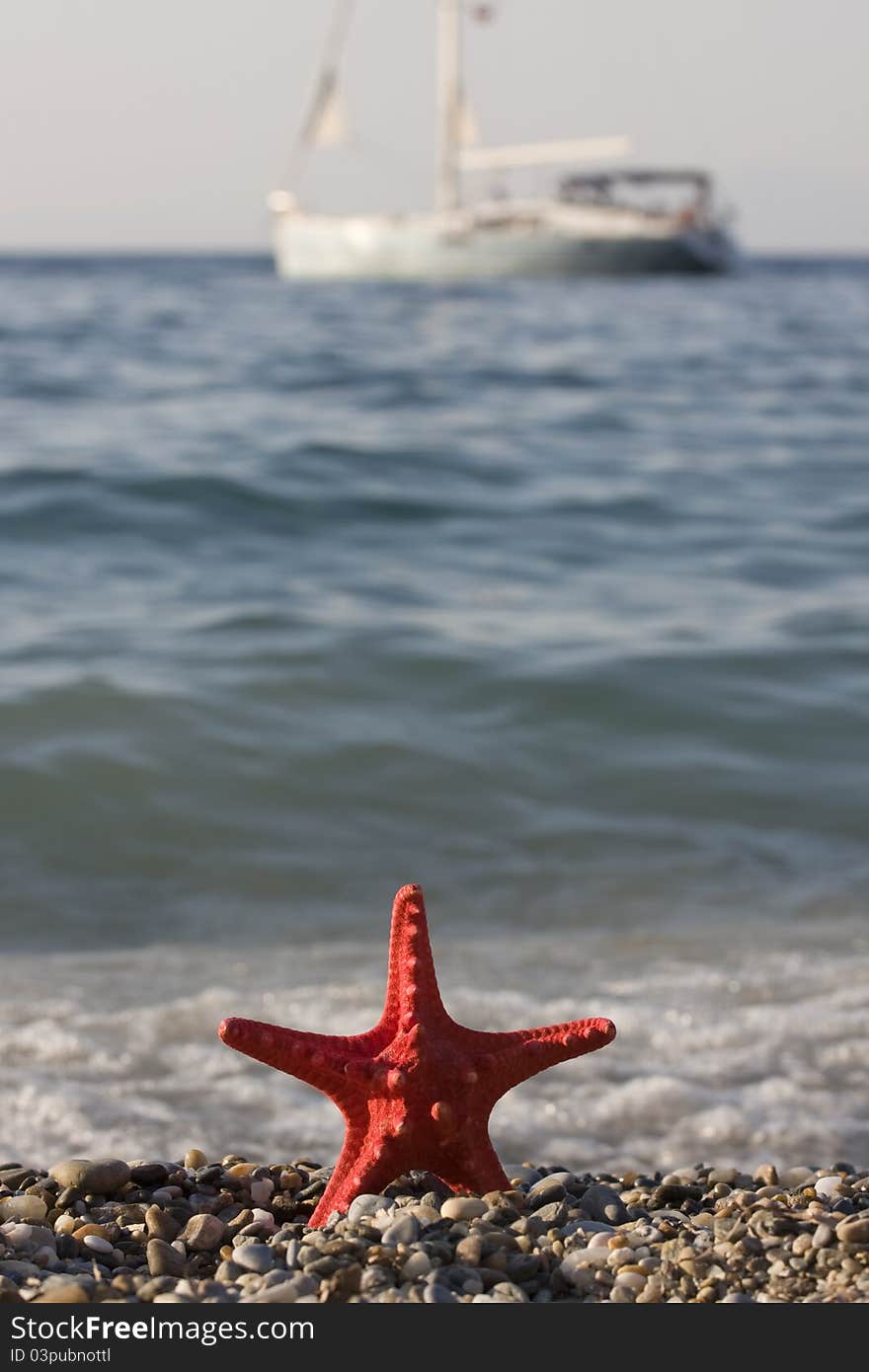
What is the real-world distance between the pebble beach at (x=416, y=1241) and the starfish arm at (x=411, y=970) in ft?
1.04

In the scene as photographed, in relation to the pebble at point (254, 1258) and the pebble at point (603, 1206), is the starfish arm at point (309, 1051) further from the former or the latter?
the pebble at point (603, 1206)

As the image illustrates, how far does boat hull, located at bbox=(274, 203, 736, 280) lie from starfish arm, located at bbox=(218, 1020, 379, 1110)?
6489cm

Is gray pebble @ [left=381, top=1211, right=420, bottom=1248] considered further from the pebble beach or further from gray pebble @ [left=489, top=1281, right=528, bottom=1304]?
gray pebble @ [left=489, top=1281, right=528, bottom=1304]

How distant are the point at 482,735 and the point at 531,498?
6737 mm

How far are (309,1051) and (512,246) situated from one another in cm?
6673

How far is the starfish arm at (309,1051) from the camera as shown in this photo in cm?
263

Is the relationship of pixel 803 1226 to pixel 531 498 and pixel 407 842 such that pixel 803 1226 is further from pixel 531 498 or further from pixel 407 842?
pixel 531 498

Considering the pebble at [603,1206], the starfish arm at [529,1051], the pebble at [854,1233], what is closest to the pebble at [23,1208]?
the starfish arm at [529,1051]

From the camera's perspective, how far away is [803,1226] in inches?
108

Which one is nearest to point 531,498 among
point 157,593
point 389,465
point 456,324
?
point 389,465

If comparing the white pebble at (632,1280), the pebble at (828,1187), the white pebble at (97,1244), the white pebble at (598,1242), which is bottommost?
the pebble at (828,1187)

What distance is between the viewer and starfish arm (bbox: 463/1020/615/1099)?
281cm

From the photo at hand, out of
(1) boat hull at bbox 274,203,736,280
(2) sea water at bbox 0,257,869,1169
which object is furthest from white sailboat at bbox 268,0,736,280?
(2) sea water at bbox 0,257,869,1169

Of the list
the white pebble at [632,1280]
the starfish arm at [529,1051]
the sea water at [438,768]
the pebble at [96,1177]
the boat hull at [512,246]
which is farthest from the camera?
the boat hull at [512,246]
